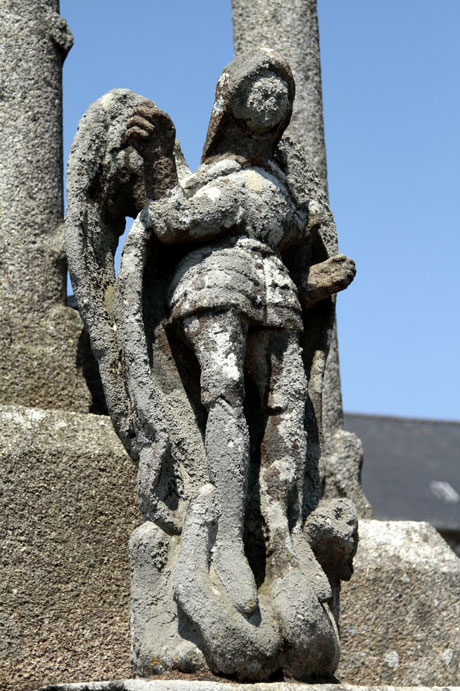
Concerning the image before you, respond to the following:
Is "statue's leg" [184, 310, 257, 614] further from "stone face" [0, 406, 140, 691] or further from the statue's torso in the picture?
"stone face" [0, 406, 140, 691]

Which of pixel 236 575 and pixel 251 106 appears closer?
pixel 236 575

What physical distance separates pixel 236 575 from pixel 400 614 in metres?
1.76

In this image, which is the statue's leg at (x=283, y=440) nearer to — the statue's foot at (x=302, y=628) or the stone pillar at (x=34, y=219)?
the statue's foot at (x=302, y=628)

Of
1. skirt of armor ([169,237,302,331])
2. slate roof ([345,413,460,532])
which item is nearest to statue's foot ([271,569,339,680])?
skirt of armor ([169,237,302,331])

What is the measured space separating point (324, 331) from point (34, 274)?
1.41 m

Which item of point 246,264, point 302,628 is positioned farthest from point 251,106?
point 302,628

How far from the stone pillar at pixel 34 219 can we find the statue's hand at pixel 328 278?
3.71ft

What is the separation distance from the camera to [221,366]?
448 centimetres

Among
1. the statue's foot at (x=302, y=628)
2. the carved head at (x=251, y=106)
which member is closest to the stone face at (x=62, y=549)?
the statue's foot at (x=302, y=628)

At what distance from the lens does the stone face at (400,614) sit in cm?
549

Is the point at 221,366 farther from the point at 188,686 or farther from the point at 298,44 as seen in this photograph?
the point at 298,44

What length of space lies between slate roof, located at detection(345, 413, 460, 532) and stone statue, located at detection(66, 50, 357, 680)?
14784 millimetres

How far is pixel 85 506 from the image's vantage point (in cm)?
479

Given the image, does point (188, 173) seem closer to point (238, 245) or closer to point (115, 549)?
point (238, 245)
